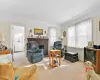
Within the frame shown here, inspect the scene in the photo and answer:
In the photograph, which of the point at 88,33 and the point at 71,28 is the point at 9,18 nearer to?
the point at 71,28

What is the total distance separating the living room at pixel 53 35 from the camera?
11.1 feet

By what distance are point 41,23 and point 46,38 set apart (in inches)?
44.4

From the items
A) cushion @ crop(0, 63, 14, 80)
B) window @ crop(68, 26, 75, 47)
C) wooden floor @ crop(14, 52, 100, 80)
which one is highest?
window @ crop(68, 26, 75, 47)

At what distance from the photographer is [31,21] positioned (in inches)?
239

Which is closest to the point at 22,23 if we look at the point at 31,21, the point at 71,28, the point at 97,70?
the point at 31,21

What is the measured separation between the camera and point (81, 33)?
5.13 m

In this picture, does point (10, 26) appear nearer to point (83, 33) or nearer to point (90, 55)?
point (83, 33)

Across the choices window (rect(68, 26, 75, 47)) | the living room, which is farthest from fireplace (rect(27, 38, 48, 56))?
window (rect(68, 26, 75, 47))

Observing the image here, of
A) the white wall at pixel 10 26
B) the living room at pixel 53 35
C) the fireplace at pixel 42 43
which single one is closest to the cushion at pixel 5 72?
the living room at pixel 53 35

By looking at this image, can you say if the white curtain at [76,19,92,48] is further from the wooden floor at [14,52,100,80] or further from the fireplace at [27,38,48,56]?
the fireplace at [27,38,48,56]

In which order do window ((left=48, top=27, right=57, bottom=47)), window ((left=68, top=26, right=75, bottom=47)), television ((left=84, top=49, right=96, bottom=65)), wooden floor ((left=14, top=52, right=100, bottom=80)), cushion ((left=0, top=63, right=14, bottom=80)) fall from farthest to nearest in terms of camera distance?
window ((left=48, top=27, right=57, bottom=47))
window ((left=68, top=26, right=75, bottom=47))
television ((left=84, top=49, right=96, bottom=65))
wooden floor ((left=14, top=52, right=100, bottom=80))
cushion ((left=0, top=63, right=14, bottom=80))

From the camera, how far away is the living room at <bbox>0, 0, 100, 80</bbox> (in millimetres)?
3396

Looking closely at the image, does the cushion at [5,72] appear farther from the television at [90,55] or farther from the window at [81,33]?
the window at [81,33]

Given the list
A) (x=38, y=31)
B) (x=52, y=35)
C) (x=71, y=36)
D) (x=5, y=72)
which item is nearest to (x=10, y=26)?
(x=38, y=31)
